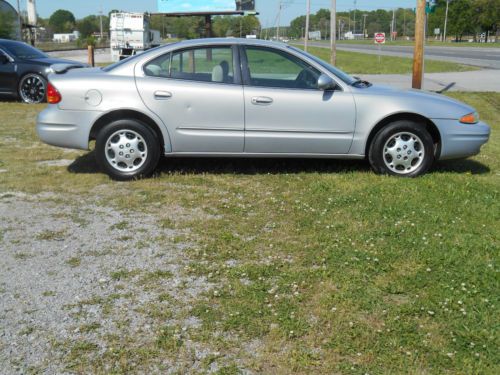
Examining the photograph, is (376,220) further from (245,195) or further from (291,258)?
(245,195)

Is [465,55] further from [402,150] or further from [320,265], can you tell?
[320,265]

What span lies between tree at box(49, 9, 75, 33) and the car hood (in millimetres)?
138272

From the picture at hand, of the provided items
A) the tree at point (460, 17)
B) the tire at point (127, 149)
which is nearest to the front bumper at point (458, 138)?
the tire at point (127, 149)

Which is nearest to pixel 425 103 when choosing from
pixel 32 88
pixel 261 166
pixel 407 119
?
pixel 407 119

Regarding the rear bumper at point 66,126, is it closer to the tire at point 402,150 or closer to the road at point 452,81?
the tire at point 402,150

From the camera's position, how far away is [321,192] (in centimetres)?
571

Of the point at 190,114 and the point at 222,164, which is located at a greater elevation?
the point at 190,114

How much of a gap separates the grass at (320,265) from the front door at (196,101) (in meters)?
0.46

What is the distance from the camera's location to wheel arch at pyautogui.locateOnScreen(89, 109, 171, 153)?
609 cm

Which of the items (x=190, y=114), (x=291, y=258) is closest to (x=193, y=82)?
(x=190, y=114)

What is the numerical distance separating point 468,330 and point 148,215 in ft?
9.83

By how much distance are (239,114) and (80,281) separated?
2937mm

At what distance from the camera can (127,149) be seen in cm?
611

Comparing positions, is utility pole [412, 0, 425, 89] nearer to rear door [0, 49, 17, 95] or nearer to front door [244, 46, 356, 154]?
front door [244, 46, 356, 154]
